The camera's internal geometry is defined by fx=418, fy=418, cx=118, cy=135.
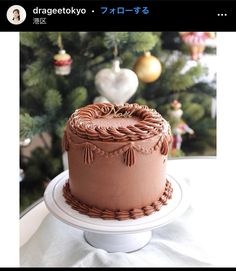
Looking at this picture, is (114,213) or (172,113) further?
(172,113)

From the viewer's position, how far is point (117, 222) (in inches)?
34.6

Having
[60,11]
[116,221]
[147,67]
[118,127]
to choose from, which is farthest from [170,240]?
[147,67]

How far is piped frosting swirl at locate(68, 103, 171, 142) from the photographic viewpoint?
0.86 meters

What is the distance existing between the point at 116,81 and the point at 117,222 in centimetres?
60

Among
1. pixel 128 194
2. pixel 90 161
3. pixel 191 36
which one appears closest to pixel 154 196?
pixel 128 194

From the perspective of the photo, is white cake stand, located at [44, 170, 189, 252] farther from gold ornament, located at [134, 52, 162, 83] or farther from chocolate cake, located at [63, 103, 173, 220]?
gold ornament, located at [134, 52, 162, 83]

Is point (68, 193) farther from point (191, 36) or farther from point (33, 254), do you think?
point (191, 36)

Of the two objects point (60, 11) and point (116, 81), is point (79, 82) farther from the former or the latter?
point (60, 11)

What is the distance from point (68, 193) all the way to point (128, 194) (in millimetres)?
159

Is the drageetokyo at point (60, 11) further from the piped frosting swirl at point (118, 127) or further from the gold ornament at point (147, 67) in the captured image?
the gold ornament at point (147, 67)

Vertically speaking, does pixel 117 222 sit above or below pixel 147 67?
below

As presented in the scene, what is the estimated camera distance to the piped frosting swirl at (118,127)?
0.86 m

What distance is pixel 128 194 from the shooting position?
893mm

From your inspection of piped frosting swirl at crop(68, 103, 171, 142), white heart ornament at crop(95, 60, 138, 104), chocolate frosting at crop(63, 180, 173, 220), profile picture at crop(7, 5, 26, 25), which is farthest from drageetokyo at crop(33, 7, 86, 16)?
white heart ornament at crop(95, 60, 138, 104)
